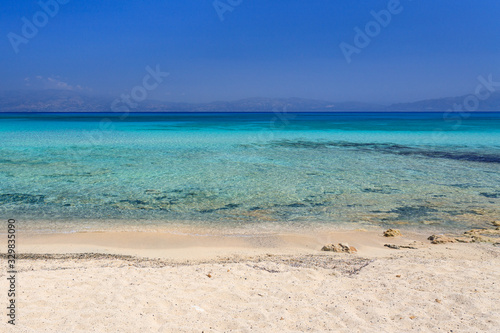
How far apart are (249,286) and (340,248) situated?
2.66 meters

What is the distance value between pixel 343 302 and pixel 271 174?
34.4ft

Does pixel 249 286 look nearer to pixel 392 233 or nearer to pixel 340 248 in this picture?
pixel 340 248

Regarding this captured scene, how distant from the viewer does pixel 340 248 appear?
7.12m

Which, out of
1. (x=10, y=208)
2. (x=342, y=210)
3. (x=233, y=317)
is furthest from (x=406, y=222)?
(x=10, y=208)

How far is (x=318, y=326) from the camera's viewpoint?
409 cm

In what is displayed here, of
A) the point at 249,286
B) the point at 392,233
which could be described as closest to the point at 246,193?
the point at 392,233

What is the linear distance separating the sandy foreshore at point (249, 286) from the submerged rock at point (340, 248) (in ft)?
0.51

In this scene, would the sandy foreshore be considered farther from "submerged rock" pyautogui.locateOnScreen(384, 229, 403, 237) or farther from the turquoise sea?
the turquoise sea

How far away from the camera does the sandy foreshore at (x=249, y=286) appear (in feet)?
13.5

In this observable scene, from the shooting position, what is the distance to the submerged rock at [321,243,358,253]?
23.2 ft

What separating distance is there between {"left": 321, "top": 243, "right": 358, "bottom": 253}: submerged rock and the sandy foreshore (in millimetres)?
156

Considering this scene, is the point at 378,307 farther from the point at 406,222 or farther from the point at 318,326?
the point at 406,222

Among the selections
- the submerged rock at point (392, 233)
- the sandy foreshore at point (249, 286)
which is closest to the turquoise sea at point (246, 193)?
the submerged rock at point (392, 233)

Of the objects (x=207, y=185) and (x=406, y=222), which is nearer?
(x=406, y=222)
